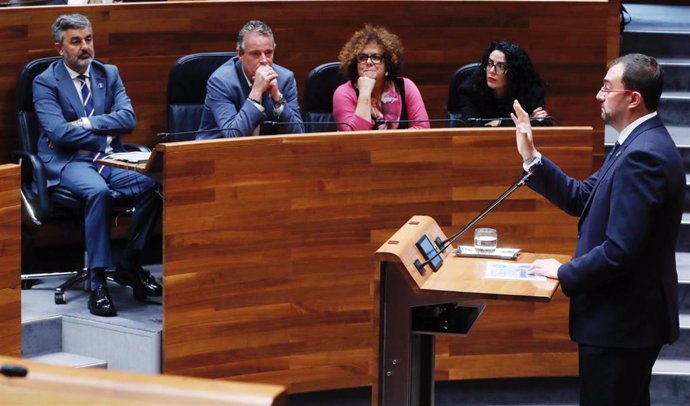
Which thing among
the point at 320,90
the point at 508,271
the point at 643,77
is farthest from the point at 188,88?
the point at 643,77

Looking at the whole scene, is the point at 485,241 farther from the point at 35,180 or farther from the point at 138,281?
the point at 35,180

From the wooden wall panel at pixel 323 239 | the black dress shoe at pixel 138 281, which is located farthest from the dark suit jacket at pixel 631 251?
the black dress shoe at pixel 138 281

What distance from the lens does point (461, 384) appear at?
3.66m

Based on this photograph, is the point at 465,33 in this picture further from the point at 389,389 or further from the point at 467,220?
the point at 389,389

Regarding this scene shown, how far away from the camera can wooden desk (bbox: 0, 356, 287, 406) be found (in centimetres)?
148

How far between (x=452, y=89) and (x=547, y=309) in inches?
31.2

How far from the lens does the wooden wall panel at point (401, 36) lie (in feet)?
13.4

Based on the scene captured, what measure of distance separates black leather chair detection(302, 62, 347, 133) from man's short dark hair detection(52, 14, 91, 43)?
68 centimetres

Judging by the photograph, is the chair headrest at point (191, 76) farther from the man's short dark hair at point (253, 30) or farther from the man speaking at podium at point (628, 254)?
the man speaking at podium at point (628, 254)

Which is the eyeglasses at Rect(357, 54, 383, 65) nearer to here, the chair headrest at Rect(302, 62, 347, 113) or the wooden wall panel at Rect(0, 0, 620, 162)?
the chair headrest at Rect(302, 62, 347, 113)

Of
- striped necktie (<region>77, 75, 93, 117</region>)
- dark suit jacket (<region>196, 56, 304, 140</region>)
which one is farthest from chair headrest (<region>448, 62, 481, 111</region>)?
striped necktie (<region>77, 75, 93, 117</region>)

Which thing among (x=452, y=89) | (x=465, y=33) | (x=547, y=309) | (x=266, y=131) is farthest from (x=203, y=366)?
(x=465, y=33)

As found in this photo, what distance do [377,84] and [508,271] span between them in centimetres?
141

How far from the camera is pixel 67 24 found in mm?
3703
